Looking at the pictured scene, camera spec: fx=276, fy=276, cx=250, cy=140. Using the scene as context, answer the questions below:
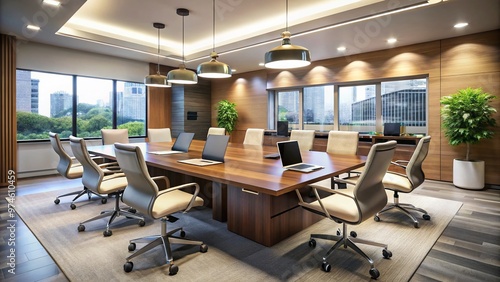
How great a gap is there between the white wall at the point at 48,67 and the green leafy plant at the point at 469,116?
742 centimetres

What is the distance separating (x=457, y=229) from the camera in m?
3.12

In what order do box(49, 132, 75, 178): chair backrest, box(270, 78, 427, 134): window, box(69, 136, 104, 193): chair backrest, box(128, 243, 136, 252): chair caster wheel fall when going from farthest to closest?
box(270, 78, 427, 134): window, box(49, 132, 75, 178): chair backrest, box(69, 136, 104, 193): chair backrest, box(128, 243, 136, 252): chair caster wheel

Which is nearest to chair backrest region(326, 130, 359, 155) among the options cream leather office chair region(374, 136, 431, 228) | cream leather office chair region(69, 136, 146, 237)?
cream leather office chair region(374, 136, 431, 228)

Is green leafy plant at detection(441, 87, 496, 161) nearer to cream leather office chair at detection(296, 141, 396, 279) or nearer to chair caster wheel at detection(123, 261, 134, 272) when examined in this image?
cream leather office chair at detection(296, 141, 396, 279)

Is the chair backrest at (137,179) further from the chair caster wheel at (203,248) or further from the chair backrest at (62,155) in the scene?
the chair backrest at (62,155)

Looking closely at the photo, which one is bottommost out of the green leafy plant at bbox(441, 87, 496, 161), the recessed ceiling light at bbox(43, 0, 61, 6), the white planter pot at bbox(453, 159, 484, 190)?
the white planter pot at bbox(453, 159, 484, 190)

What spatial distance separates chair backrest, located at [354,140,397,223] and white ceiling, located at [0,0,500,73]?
2830mm

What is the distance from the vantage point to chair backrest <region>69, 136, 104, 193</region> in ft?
9.41

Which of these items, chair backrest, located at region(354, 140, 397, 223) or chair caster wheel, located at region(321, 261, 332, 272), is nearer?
chair backrest, located at region(354, 140, 397, 223)

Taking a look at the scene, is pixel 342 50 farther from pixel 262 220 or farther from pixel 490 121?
pixel 262 220

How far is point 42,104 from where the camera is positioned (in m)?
6.02

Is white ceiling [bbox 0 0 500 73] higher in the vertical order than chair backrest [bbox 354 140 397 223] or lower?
higher

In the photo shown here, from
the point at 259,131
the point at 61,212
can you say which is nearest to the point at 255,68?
the point at 259,131

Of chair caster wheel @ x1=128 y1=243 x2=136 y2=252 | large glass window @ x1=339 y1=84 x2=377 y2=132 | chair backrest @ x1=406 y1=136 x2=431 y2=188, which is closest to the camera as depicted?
chair caster wheel @ x1=128 y1=243 x2=136 y2=252
